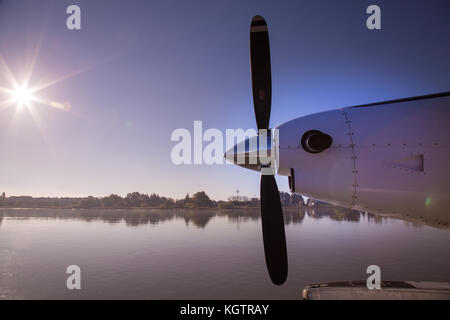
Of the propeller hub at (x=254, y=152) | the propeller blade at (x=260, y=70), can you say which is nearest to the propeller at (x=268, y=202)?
the propeller blade at (x=260, y=70)

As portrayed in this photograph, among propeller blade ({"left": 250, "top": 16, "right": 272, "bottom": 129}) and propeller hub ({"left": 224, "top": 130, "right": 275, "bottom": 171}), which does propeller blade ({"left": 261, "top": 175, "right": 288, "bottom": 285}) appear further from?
propeller blade ({"left": 250, "top": 16, "right": 272, "bottom": 129})

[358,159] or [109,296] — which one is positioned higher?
[358,159]

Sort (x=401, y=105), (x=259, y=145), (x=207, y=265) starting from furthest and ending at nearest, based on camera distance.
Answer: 1. (x=207, y=265)
2. (x=259, y=145)
3. (x=401, y=105)

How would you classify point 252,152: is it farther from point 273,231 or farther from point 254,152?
point 273,231

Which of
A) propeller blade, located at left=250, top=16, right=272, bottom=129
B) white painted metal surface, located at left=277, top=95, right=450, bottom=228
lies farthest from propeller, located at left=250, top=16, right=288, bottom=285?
white painted metal surface, located at left=277, top=95, right=450, bottom=228

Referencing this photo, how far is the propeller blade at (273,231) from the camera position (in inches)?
227

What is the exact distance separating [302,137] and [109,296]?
17.5 m

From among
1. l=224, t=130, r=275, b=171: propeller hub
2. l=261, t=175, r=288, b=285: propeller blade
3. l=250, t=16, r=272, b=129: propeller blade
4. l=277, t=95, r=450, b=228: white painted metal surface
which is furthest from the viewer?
l=250, t=16, r=272, b=129: propeller blade

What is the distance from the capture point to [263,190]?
19.5 ft

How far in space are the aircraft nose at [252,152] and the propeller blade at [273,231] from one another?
0.56 meters

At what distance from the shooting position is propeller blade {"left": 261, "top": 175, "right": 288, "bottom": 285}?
19.0 ft

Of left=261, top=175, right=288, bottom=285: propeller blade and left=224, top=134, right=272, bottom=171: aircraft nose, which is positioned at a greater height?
left=224, top=134, right=272, bottom=171: aircraft nose
